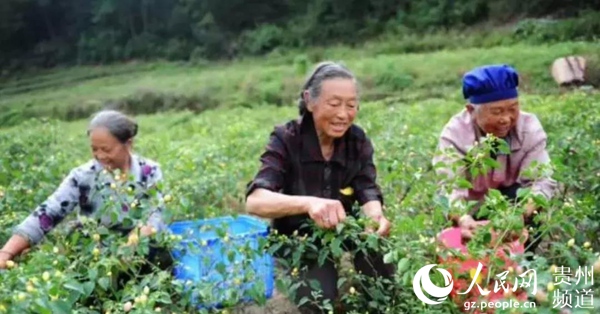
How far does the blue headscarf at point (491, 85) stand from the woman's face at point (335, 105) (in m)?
0.45

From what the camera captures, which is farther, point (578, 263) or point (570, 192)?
point (570, 192)

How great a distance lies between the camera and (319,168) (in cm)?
314

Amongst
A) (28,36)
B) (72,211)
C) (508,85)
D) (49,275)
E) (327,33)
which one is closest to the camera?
(49,275)

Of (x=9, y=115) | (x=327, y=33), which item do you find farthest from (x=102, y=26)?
(x=9, y=115)

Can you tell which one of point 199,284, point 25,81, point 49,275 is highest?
point 49,275

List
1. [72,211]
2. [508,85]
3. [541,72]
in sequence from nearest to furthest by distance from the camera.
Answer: [508,85]
[72,211]
[541,72]

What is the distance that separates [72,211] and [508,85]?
5.75 feet

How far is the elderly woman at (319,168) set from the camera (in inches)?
114

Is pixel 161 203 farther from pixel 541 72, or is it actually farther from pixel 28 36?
pixel 28 36

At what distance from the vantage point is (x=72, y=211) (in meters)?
3.35

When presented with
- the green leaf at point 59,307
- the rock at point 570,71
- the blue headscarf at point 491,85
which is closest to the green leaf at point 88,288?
the green leaf at point 59,307

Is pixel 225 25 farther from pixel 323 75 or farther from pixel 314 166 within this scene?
pixel 323 75

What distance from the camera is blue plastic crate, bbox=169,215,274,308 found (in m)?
2.51

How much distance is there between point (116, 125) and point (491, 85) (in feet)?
4.64
